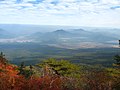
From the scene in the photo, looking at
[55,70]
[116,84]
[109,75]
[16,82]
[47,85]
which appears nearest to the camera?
[116,84]

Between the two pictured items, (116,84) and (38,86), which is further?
(38,86)

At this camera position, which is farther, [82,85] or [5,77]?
[5,77]

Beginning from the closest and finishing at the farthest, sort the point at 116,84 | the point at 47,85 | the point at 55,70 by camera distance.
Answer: the point at 116,84 → the point at 47,85 → the point at 55,70

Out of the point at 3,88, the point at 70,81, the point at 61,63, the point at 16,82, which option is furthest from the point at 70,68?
the point at 3,88

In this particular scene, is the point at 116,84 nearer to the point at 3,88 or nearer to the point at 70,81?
the point at 70,81

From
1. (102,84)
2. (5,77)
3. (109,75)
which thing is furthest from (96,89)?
(5,77)

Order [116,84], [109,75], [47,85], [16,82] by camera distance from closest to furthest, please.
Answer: [116,84] < [109,75] < [47,85] < [16,82]

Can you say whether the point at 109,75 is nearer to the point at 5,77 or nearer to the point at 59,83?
the point at 59,83
